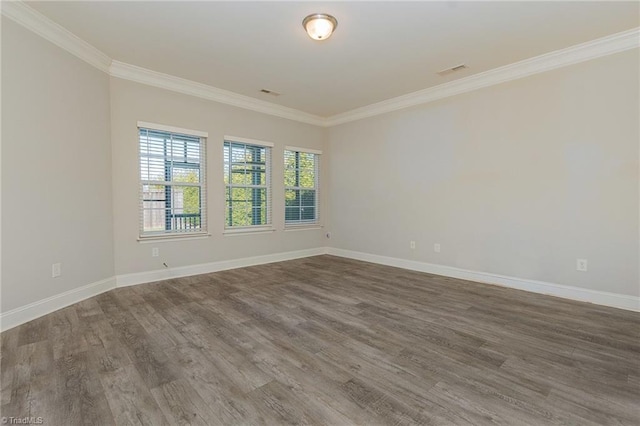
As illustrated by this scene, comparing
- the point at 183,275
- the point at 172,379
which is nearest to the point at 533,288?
the point at 172,379

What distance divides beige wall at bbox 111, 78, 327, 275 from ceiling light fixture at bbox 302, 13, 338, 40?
2.39 m

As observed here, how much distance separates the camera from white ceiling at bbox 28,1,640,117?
2.65 meters

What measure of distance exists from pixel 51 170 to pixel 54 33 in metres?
1.38

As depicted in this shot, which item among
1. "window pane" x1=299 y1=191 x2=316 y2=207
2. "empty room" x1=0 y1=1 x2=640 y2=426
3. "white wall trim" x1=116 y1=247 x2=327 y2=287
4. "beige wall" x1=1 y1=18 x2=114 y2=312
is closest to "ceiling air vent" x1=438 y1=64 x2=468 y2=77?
"empty room" x1=0 y1=1 x2=640 y2=426

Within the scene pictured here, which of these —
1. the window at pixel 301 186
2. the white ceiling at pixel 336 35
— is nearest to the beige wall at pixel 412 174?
the white ceiling at pixel 336 35

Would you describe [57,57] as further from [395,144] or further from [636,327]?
[636,327]

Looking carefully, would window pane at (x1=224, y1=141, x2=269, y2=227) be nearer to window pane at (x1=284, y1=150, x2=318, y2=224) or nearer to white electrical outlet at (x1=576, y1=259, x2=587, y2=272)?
window pane at (x1=284, y1=150, x2=318, y2=224)

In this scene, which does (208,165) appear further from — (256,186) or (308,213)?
(308,213)

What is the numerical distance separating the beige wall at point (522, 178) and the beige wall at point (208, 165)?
5.23ft

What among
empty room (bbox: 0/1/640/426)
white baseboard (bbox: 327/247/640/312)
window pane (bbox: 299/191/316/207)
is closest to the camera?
empty room (bbox: 0/1/640/426)

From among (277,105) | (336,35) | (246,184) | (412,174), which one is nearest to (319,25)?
(336,35)

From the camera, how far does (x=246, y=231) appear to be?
5062 mm

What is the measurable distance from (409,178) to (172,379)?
426 centimetres

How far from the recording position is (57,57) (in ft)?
9.96
